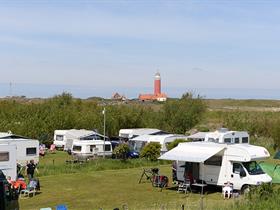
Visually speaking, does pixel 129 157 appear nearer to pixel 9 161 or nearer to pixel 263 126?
pixel 9 161

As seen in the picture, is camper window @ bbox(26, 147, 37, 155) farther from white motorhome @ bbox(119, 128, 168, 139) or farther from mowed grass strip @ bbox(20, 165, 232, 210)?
white motorhome @ bbox(119, 128, 168, 139)

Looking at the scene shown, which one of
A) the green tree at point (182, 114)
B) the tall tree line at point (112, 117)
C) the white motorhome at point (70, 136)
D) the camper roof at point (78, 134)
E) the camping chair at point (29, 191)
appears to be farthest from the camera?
the green tree at point (182, 114)

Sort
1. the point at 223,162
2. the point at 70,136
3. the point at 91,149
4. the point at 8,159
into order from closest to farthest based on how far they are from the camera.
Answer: the point at 223,162 < the point at 8,159 < the point at 91,149 < the point at 70,136

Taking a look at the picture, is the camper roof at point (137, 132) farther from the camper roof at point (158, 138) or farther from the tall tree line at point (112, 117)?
the tall tree line at point (112, 117)

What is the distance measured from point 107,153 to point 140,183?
40.6ft

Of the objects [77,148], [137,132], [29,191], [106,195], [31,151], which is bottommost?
[106,195]

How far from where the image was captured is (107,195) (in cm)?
1975

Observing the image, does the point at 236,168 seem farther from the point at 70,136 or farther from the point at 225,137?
the point at 70,136

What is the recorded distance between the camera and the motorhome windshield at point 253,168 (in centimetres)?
1942

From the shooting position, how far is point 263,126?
4619 cm

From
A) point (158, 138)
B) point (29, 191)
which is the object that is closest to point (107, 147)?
point (158, 138)

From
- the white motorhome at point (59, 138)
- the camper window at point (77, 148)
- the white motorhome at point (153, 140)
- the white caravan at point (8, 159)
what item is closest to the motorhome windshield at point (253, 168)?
the white caravan at point (8, 159)

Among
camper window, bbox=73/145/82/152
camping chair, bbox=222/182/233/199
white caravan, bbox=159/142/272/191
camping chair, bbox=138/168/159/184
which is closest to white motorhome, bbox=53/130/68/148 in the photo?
camper window, bbox=73/145/82/152

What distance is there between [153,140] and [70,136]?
826cm
